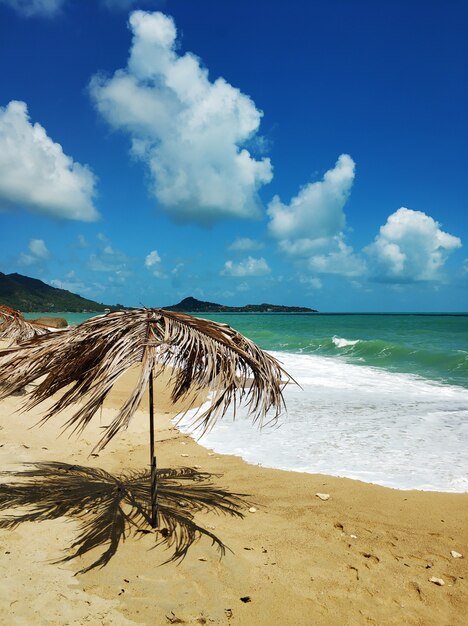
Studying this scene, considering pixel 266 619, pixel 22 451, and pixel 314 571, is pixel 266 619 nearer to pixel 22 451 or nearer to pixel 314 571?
pixel 314 571

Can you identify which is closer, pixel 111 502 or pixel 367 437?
pixel 111 502

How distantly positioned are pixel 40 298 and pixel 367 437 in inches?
5027

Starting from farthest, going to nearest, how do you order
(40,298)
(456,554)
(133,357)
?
(40,298) → (456,554) → (133,357)

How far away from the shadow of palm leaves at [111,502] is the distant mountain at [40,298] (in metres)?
100

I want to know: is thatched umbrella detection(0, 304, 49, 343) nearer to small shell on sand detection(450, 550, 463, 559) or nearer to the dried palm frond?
the dried palm frond

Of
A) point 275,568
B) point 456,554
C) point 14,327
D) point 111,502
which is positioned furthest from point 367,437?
point 14,327

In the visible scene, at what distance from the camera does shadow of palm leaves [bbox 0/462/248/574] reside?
3713mm

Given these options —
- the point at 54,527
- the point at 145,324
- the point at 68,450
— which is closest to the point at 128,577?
the point at 54,527

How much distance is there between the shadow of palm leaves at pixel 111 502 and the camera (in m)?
3.71

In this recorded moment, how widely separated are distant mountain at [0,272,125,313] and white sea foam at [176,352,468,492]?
97.0 metres

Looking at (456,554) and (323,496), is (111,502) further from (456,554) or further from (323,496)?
(456,554)

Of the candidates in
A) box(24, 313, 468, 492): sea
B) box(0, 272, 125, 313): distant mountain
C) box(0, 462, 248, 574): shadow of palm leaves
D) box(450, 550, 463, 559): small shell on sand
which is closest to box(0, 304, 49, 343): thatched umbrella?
box(24, 313, 468, 492): sea

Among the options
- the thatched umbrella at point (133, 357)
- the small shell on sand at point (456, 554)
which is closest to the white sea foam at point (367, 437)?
the small shell on sand at point (456, 554)

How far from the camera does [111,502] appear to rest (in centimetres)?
439
